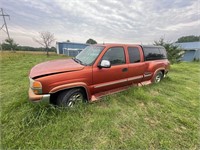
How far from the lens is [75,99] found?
3.05 meters

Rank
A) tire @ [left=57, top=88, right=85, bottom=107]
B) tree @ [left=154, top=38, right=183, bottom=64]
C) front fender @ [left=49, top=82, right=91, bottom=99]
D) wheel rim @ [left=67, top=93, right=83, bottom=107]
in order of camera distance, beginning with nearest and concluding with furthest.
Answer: front fender @ [left=49, top=82, right=91, bottom=99]
tire @ [left=57, top=88, right=85, bottom=107]
wheel rim @ [left=67, top=93, right=83, bottom=107]
tree @ [left=154, top=38, right=183, bottom=64]

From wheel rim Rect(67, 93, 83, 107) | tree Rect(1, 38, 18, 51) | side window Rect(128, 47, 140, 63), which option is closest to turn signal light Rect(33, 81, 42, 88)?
wheel rim Rect(67, 93, 83, 107)

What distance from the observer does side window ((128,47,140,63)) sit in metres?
3.97

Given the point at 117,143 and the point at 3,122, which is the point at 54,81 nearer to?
the point at 3,122

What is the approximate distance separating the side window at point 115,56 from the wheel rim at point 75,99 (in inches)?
48.2

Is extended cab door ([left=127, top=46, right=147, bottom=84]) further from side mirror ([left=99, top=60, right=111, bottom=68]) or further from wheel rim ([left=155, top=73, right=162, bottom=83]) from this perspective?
wheel rim ([left=155, top=73, right=162, bottom=83])

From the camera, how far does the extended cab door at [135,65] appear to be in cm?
396

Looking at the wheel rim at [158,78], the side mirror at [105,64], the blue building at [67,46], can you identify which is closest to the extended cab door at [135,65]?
the side mirror at [105,64]

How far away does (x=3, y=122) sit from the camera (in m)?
2.52

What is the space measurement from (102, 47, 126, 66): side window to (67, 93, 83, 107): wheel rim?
1225 mm

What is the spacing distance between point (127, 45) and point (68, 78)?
2.33 meters

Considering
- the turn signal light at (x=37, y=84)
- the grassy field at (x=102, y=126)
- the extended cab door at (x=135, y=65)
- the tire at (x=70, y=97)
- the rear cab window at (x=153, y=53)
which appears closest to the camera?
the grassy field at (x=102, y=126)

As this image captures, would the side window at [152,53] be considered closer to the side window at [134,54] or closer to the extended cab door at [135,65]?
the extended cab door at [135,65]

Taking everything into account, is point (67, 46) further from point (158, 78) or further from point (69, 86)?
point (69, 86)
